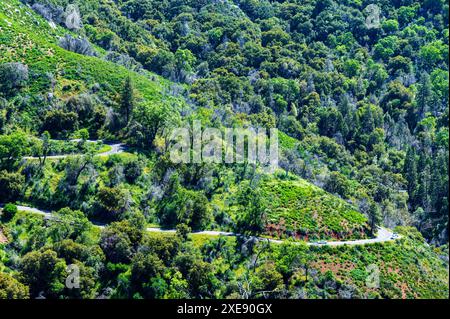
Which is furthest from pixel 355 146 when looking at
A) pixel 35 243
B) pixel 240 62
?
pixel 35 243

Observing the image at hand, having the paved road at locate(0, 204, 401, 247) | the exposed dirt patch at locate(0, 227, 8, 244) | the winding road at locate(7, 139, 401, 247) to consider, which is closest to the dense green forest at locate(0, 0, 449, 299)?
the exposed dirt patch at locate(0, 227, 8, 244)

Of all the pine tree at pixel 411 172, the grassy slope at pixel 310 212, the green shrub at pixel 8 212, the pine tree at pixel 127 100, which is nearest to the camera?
the green shrub at pixel 8 212

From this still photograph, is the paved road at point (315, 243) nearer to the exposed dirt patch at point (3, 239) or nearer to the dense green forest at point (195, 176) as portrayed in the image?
the dense green forest at point (195, 176)

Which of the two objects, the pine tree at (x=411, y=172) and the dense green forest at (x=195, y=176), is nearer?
the dense green forest at (x=195, y=176)

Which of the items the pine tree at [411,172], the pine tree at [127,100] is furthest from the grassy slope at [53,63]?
the pine tree at [411,172]

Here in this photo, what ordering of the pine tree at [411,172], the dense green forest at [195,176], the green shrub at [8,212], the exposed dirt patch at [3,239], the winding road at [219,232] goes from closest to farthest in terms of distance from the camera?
the exposed dirt patch at [3,239] < the dense green forest at [195,176] < the green shrub at [8,212] < the winding road at [219,232] < the pine tree at [411,172]

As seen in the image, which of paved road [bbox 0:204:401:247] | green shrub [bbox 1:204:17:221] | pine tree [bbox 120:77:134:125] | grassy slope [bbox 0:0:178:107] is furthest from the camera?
grassy slope [bbox 0:0:178:107]

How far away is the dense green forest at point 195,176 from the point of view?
69.8 meters

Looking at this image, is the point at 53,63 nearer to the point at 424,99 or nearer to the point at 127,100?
the point at 127,100

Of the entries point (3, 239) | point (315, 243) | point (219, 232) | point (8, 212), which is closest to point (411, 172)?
point (315, 243)

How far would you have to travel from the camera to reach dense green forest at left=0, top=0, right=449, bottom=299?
69812 millimetres

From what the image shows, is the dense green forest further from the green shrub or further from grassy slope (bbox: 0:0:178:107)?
grassy slope (bbox: 0:0:178:107)

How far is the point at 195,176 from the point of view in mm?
89875

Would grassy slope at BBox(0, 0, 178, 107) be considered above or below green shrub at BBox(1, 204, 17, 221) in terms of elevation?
above
